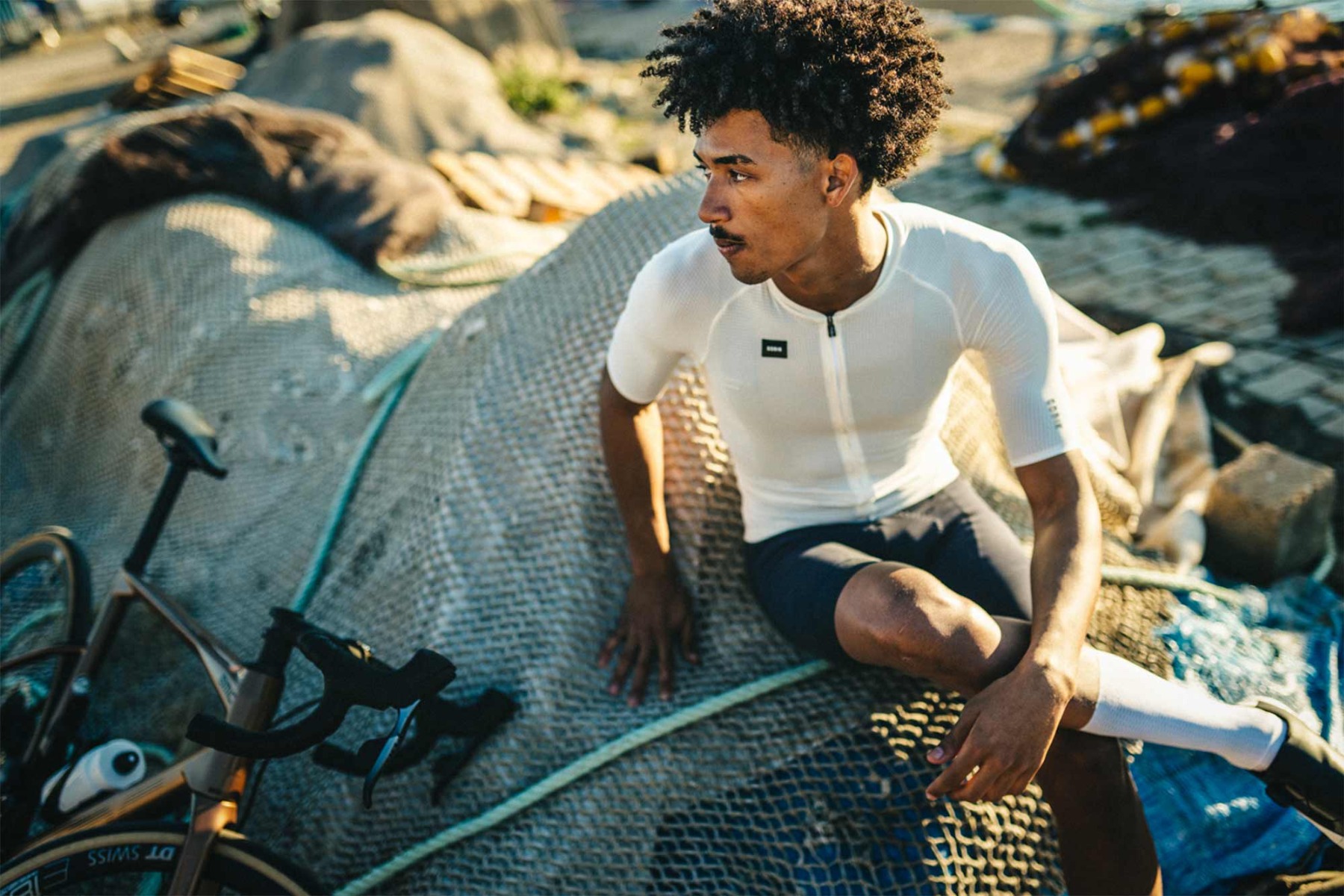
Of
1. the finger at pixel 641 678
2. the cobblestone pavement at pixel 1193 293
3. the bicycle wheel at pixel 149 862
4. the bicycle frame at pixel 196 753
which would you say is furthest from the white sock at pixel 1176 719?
the cobblestone pavement at pixel 1193 293

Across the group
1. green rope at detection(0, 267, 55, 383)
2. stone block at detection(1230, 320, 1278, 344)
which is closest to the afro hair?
stone block at detection(1230, 320, 1278, 344)

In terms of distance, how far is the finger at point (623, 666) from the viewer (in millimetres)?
2426

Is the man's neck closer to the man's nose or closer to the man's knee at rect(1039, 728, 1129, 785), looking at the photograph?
the man's nose

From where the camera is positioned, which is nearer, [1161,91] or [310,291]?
[310,291]

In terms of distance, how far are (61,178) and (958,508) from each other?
4266 millimetres

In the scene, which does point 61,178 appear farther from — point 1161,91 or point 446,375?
point 1161,91

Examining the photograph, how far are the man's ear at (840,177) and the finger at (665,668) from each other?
1.06 m

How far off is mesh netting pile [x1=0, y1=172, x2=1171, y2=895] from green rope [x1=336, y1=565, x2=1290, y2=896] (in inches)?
1.7

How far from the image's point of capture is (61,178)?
15.2ft

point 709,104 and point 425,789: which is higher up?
point 709,104

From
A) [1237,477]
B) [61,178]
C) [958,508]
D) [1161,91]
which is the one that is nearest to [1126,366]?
[1237,477]

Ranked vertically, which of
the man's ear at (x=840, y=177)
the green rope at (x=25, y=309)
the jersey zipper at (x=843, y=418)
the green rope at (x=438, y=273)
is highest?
the man's ear at (x=840, y=177)

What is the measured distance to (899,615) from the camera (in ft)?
6.40

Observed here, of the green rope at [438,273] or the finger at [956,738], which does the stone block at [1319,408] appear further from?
the green rope at [438,273]
